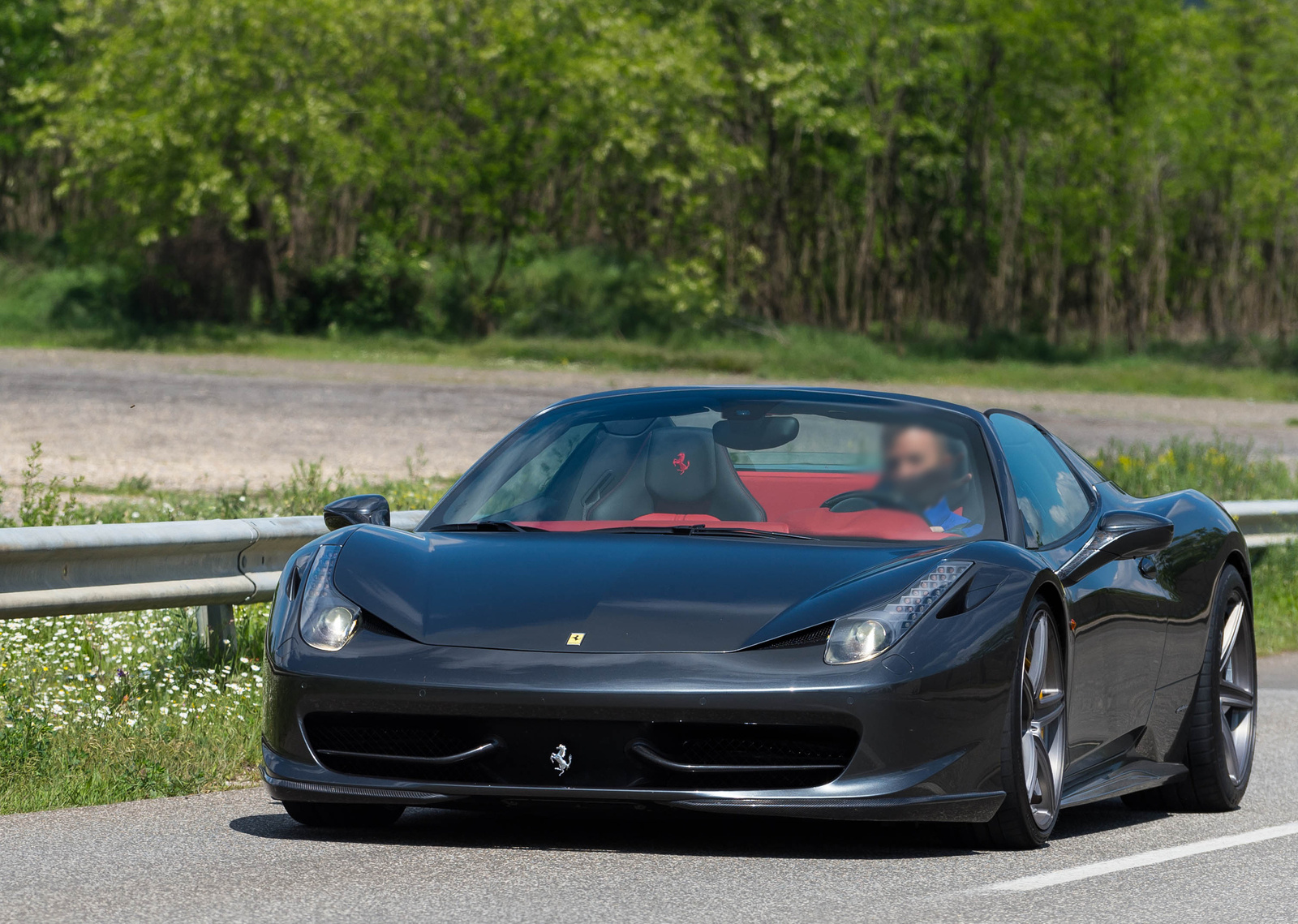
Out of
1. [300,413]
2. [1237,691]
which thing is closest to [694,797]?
[1237,691]

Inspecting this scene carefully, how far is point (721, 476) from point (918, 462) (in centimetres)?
58

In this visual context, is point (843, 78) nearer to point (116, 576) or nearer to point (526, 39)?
point (526, 39)

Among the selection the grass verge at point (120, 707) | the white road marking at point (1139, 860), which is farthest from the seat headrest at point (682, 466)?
the grass verge at point (120, 707)

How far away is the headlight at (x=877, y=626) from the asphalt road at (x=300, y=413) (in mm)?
8648

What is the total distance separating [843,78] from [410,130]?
975cm

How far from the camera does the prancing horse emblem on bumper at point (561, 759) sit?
15.8ft

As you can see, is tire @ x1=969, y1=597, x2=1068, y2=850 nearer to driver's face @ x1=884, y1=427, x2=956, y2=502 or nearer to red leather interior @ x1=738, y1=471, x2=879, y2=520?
driver's face @ x1=884, y1=427, x2=956, y2=502

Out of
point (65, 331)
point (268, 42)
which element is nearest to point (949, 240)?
point (268, 42)

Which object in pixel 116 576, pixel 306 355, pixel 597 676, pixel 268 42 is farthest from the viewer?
pixel 268 42

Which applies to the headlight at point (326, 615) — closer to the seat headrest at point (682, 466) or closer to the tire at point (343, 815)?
the tire at point (343, 815)

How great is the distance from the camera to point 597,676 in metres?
4.78

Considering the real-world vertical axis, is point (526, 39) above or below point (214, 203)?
above

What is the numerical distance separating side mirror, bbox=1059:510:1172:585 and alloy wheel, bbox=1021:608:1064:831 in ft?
1.58

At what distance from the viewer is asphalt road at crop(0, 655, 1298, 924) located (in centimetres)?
444
